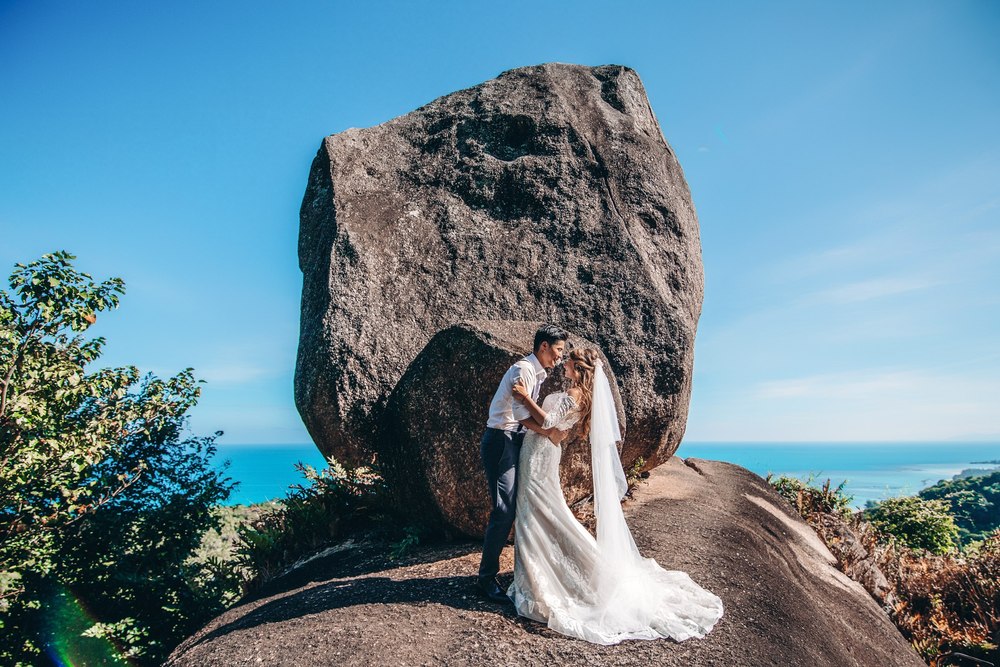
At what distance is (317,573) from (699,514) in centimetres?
530

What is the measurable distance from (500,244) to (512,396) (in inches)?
185

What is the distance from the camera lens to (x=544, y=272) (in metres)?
9.90

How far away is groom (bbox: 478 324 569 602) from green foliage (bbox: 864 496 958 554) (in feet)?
47.9

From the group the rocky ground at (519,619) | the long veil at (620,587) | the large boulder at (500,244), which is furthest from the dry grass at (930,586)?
the long veil at (620,587)

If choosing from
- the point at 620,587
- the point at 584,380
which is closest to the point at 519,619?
the point at 620,587

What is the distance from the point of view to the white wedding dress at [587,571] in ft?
17.7

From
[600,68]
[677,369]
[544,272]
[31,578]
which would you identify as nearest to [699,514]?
[677,369]

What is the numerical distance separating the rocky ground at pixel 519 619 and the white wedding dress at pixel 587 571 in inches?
6.9

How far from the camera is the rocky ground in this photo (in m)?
5.04

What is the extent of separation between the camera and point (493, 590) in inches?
230

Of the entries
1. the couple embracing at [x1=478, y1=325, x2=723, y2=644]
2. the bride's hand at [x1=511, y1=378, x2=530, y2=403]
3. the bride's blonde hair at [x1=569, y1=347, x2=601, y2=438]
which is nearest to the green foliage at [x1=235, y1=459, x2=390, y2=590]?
the couple embracing at [x1=478, y1=325, x2=723, y2=644]

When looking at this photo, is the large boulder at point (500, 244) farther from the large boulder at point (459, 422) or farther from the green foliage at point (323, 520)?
the large boulder at point (459, 422)

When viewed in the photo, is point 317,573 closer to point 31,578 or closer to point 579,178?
point 31,578

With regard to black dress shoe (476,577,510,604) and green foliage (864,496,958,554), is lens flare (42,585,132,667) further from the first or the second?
green foliage (864,496,958,554)
